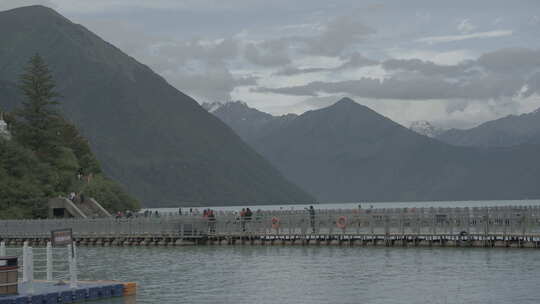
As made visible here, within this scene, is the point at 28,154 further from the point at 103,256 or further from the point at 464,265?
the point at 464,265

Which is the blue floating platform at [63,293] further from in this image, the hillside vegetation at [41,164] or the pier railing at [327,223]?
the hillside vegetation at [41,164]

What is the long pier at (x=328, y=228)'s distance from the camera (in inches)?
2304

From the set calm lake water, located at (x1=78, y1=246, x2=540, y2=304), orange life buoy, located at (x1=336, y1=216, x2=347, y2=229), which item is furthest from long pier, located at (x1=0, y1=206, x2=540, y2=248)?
calm lake water, located at (x1=78, y1=246, x2=540, y2=304)

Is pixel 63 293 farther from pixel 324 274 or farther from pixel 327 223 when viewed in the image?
pixel 327 223

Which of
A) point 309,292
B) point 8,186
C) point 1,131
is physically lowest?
point 309,292

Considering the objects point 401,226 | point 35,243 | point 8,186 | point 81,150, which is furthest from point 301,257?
point 81,150

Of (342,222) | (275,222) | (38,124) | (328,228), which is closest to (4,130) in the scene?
(38,124)

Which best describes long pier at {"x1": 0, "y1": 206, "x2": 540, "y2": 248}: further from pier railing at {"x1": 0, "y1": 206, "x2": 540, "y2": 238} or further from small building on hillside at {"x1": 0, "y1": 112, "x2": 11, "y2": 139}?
small building on hillside at {"x1": 0, "y1": 112, "x2": 11, "y2": 139}

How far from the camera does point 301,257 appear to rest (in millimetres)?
56188

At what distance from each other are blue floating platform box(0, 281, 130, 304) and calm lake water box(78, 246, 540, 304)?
2.78 meters

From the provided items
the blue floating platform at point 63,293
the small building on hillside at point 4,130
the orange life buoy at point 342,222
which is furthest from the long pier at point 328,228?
the blue floating platform at point 63,293

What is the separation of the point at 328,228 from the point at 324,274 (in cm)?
2059

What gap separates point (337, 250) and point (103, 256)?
16.1 meters

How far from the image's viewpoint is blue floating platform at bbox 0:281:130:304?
29266mm
